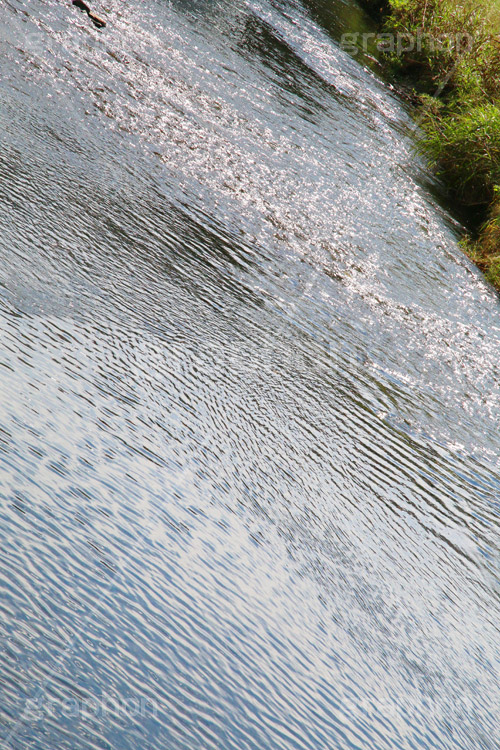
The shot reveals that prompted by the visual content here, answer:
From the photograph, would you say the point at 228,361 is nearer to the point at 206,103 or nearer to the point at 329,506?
the point at 329,506

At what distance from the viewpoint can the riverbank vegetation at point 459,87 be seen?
654cm

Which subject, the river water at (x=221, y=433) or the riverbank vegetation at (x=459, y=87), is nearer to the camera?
the river water at (x=221, y=433)

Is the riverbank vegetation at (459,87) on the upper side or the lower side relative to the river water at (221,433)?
upper

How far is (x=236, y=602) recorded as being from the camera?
2420 mm

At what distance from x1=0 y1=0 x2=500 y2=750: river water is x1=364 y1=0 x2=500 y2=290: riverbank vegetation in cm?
101

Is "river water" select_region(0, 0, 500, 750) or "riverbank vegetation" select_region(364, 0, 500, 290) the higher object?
"riverbank vegetation" select_region(364, 0, 500, 290)

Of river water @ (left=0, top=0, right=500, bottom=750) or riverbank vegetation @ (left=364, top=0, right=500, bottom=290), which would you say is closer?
river water @ (left=0, top=0, right=500, bottom=750)

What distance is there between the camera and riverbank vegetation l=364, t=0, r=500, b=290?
6.54 meters

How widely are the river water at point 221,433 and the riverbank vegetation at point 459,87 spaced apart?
1011mm

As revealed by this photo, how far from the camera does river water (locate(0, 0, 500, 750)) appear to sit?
2150 millimetres

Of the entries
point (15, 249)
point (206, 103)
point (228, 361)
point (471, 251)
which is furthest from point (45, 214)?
point (471, 251)

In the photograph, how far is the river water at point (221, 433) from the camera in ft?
7.06

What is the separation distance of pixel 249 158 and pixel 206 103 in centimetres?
77

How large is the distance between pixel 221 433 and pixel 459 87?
676 centimetres
